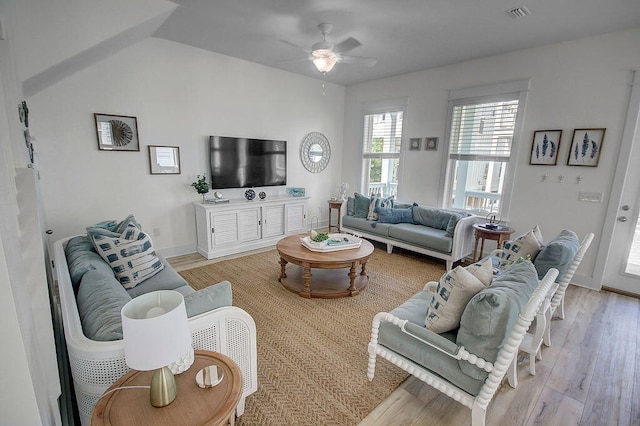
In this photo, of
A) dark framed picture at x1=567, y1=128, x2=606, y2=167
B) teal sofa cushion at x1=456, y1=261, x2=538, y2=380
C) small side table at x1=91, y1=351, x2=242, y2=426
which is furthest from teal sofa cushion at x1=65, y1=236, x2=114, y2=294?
dark framed picture at x1=567, y1=128, x2=606, y2=167

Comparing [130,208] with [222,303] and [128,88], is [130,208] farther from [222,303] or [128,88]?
[222,303]

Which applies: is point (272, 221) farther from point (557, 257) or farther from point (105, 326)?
point (557, 257)

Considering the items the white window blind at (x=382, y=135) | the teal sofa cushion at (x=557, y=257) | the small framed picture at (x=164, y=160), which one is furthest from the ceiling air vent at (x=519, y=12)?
the small framed picture at (x=164, y=160)

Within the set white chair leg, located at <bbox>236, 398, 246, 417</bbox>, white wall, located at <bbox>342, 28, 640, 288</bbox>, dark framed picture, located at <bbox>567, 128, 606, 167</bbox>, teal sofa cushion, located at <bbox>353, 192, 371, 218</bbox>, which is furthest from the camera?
teal sofa cushion, located at <bbox>353, 192, 371, 218</bbox>

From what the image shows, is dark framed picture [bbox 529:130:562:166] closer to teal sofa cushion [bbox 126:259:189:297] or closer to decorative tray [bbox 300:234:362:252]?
decorative tray [bbox 300:234:362:252]

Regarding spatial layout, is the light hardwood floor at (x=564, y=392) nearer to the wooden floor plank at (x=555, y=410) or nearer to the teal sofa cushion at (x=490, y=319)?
the wooden floor plank at (x=555, y=410)

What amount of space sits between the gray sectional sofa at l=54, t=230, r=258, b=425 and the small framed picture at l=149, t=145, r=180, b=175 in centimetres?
197

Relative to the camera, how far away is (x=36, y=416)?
770mm

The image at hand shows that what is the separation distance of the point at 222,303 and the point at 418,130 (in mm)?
4448

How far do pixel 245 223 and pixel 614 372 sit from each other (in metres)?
4.21

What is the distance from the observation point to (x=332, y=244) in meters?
3.40

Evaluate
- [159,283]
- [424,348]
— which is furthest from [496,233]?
[159,283]

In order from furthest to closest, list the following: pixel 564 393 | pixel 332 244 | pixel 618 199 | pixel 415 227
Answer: pixel 415 227
pixel 332 244
pixel 618 199
pixel 564 393

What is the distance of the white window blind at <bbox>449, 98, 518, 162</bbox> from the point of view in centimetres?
399
